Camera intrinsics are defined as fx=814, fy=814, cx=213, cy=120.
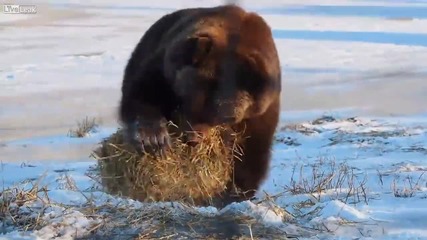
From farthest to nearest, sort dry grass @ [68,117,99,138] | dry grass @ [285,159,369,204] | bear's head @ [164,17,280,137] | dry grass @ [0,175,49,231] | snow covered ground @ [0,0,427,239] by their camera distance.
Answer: dry grass @ [68,117,99,138] < bear's head @ [164,17,280,137] < dry grass @ [285,159,369,204] < snow covered ground @ [0,0,427,239] < dry grass @ [0,175,49,231]

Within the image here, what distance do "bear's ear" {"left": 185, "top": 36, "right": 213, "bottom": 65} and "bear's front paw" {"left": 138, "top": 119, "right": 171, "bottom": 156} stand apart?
0.48 m

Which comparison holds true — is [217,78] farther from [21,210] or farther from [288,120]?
[288,120]

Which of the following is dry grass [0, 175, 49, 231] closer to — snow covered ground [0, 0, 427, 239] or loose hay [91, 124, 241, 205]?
snow covered ground [0, 0, 427, 239]

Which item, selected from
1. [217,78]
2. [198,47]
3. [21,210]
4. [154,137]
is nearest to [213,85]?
[217,78]

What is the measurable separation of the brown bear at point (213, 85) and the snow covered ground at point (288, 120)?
1.34 feet

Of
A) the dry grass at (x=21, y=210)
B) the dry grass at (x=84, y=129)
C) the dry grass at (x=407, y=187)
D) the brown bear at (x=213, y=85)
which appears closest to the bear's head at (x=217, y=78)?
the brown bear at (x=213, y=85)

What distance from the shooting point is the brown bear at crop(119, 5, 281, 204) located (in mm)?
5242

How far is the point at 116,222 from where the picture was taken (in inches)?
166

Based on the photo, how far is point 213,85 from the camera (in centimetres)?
524

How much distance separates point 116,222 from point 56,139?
5.04 metres

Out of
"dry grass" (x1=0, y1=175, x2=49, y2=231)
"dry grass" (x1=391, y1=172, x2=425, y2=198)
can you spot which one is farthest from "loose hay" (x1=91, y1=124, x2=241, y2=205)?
"dry grass" (x1=391, y1=172, x2=425, y2=198)

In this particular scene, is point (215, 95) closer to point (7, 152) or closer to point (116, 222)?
point (116, 222)

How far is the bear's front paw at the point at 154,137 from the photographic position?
5.27m

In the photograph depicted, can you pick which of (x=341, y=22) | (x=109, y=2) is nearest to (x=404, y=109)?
(x=341, y=22)
